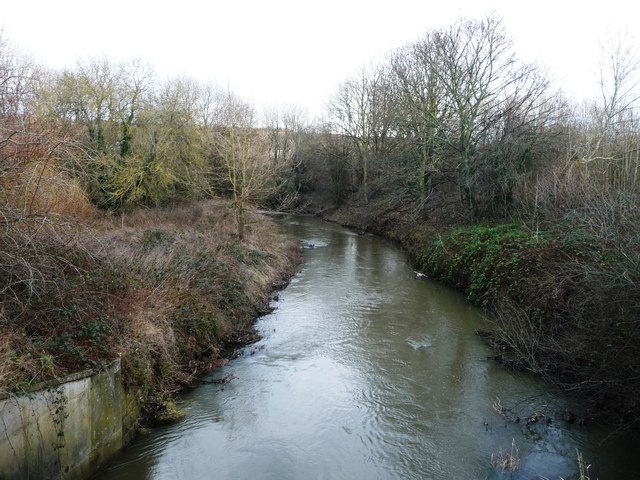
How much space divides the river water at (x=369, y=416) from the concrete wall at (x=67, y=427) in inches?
17.8

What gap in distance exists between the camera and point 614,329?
7305 millimetres

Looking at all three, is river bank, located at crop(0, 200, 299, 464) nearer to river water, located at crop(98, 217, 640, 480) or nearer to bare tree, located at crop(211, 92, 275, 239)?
river water, located at crop(98, 217, 640, 480)

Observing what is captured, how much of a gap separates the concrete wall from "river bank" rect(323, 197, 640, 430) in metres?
7.91

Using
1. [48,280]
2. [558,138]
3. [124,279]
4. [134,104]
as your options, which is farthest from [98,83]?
[558,138]

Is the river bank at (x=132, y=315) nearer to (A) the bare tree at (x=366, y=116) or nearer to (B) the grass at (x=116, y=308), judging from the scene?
(B) the grass at (x=116, y=308)

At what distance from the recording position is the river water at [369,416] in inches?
269

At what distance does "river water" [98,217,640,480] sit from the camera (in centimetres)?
683

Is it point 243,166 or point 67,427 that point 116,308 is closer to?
point 67,427

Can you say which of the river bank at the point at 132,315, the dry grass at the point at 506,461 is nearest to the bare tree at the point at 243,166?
the river bank at the point at 132,315

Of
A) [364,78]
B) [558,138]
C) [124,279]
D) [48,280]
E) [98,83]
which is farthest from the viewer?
[364,78]

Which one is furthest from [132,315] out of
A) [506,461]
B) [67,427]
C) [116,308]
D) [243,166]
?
[243,166]

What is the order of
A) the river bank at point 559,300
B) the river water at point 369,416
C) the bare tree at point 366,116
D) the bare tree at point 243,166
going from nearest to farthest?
the river water at point 369,416 < the river bank at point 559,300 < the bare tree at point 243,166 < the bare tree at point 366,116

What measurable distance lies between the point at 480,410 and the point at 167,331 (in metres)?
6.82

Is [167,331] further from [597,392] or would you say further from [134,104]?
[134,104]
